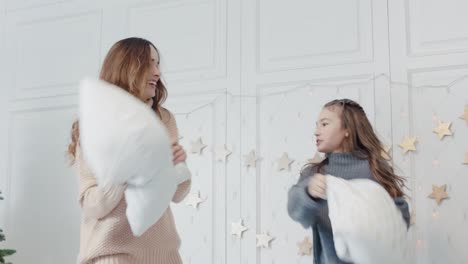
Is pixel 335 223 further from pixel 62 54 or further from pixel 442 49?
pixel 62 54

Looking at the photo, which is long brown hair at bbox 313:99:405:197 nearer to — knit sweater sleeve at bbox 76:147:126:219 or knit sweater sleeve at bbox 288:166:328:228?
knit sweater sleeve at bbox 288:166:328:228

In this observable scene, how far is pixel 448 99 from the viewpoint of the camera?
Answer: 7.74ft

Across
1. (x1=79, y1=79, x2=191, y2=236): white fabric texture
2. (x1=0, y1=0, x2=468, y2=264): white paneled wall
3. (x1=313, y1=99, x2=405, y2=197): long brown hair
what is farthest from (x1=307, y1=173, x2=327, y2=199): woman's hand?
(x1=0, y1=0, x2=468, y2=264): white paneled wall

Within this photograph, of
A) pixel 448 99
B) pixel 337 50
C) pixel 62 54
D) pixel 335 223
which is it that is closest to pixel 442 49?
pixel 448 99

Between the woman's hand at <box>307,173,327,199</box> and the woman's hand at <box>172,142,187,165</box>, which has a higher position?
the woman's hand at <box>172,142,187,165</box>

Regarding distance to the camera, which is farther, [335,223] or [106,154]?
[335,223]

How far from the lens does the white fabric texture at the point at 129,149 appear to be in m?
1.40

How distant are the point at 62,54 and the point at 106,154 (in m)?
1.98

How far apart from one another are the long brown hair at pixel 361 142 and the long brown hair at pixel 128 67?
0.67 metres

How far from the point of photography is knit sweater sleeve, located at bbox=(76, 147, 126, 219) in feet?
5.00

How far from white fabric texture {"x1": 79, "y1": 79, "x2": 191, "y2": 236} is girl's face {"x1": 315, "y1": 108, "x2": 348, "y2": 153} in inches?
28.3

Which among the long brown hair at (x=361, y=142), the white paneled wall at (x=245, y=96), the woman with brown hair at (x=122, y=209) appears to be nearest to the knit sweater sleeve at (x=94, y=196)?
the woman with brown hair at (x=122, y=209)

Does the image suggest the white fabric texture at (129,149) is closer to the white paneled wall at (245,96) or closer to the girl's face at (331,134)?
the girl's face at (331,134)

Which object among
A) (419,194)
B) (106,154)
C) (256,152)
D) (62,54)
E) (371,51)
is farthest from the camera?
(62,54)
